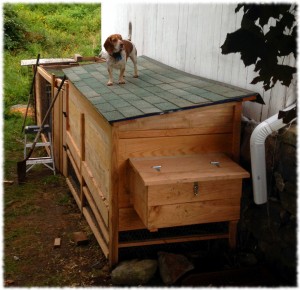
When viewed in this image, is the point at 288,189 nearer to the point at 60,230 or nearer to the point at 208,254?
the point at 208,254

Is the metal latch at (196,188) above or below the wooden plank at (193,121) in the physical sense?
below

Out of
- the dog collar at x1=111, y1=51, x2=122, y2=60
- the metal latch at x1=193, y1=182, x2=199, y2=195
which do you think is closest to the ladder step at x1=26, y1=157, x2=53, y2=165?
the dog collar at x1=111, y1=51, x2=122, y2=60

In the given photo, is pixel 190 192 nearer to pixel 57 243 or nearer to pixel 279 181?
pixel 279 181

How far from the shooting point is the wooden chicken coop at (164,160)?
4395 mm

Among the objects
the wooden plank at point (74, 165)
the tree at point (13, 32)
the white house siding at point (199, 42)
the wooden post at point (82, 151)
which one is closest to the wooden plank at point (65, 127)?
the wooden plank at point (74, 165)

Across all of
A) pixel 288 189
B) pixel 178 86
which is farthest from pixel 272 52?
pixel 178 86

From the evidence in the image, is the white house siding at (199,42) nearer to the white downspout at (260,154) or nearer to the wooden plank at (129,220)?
the white downspout at (260,154)

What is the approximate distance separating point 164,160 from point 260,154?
913 millimetres

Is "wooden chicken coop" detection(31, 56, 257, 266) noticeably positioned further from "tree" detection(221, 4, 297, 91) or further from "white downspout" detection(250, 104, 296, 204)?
"tree" detection(221, 4, 297, 91)

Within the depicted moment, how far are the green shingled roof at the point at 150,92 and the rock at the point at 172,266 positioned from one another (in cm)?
146

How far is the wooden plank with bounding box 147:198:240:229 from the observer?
171 inches

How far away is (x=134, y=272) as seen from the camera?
482 centimetres

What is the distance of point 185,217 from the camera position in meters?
4.46

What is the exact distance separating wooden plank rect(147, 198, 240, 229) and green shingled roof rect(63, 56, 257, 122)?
915 millimetres
